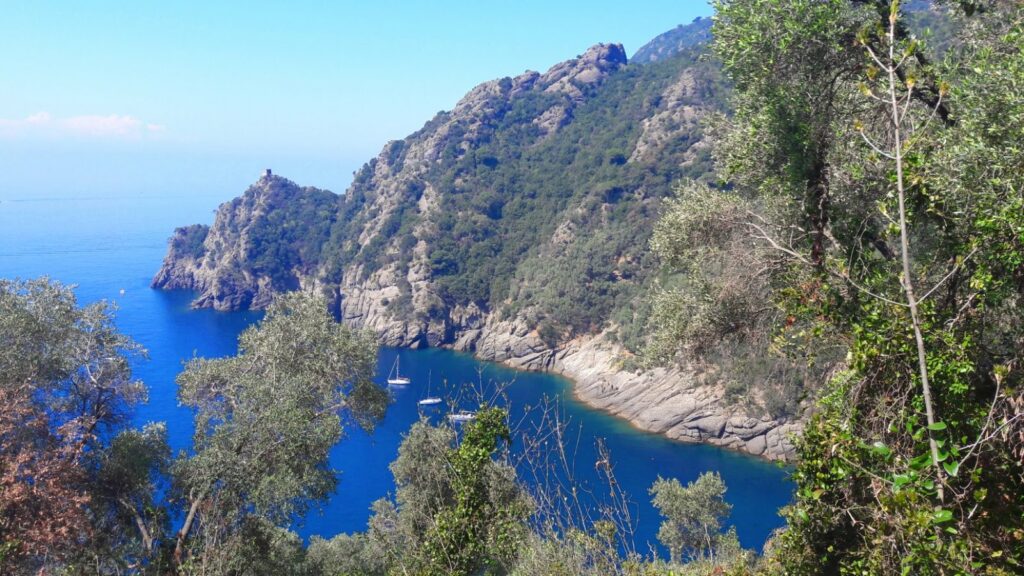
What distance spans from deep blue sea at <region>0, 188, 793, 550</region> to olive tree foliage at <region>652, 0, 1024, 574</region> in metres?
1.76

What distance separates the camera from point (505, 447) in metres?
8.03

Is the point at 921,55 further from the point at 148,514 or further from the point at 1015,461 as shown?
the point at 148,514

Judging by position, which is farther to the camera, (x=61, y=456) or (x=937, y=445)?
(x=61, y=456)

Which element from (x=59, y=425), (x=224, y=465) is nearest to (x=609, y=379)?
(x=224, y=465)

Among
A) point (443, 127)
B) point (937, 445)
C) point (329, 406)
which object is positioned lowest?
point (329, 406)

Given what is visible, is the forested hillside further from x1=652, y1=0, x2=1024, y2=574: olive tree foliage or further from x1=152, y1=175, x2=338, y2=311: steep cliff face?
x1=652, y1=0, x2=1024, y2=574: olive tree foliage

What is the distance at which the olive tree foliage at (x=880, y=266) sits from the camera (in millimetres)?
4121

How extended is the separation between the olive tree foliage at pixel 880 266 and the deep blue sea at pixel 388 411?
5.78 ft

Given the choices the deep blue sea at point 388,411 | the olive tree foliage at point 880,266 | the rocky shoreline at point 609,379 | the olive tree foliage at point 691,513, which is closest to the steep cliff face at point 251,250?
the deep blue sea at point 388,411

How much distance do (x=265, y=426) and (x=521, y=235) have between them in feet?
274

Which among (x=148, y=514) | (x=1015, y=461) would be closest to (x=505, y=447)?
(x=1015, y=461)

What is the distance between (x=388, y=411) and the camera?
6266 cm

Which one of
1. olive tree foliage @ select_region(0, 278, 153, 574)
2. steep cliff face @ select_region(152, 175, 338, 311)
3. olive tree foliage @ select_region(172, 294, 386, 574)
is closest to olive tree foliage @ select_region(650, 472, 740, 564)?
olive tree foliage @ select_region(172, 294, 386, 574)

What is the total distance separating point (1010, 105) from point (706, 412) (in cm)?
4771
